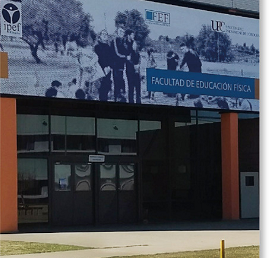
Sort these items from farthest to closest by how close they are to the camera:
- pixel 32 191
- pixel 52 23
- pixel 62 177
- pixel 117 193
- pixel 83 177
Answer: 1. pixel 117 193
2. pixel 83 177
3. pixel 62 177
4. pixel 32 191
5. pixel 52 23

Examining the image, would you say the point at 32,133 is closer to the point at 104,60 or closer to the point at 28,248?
the point at 104,60

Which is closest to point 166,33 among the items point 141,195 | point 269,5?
point 141,195

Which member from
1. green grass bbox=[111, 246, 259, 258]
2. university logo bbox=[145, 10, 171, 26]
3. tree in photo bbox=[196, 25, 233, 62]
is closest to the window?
university logo bbox=[145, 10, 171, 26]

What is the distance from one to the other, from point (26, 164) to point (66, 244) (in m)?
6.78

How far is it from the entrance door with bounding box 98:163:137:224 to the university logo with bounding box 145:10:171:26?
17.6 ft

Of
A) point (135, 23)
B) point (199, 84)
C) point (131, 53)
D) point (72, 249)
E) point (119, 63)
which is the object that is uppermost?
point (135, 23)

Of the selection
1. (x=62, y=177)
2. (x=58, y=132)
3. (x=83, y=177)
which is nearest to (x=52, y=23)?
(x=58, y=132)

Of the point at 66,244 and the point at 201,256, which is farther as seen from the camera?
the point at 66,244

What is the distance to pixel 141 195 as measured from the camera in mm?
27109

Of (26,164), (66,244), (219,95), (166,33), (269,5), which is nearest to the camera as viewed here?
(269,5)

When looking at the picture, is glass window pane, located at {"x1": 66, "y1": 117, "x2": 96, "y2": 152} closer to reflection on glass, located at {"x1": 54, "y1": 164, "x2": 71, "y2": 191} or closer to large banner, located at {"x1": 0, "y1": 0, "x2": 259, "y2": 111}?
reflection on glass, located at {"x1": 54, "y1": 164, "x2": 71, "y2": 191}

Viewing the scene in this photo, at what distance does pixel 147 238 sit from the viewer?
19.8 metres

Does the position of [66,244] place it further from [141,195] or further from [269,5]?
[269,5]

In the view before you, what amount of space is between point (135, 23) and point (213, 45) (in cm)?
399
